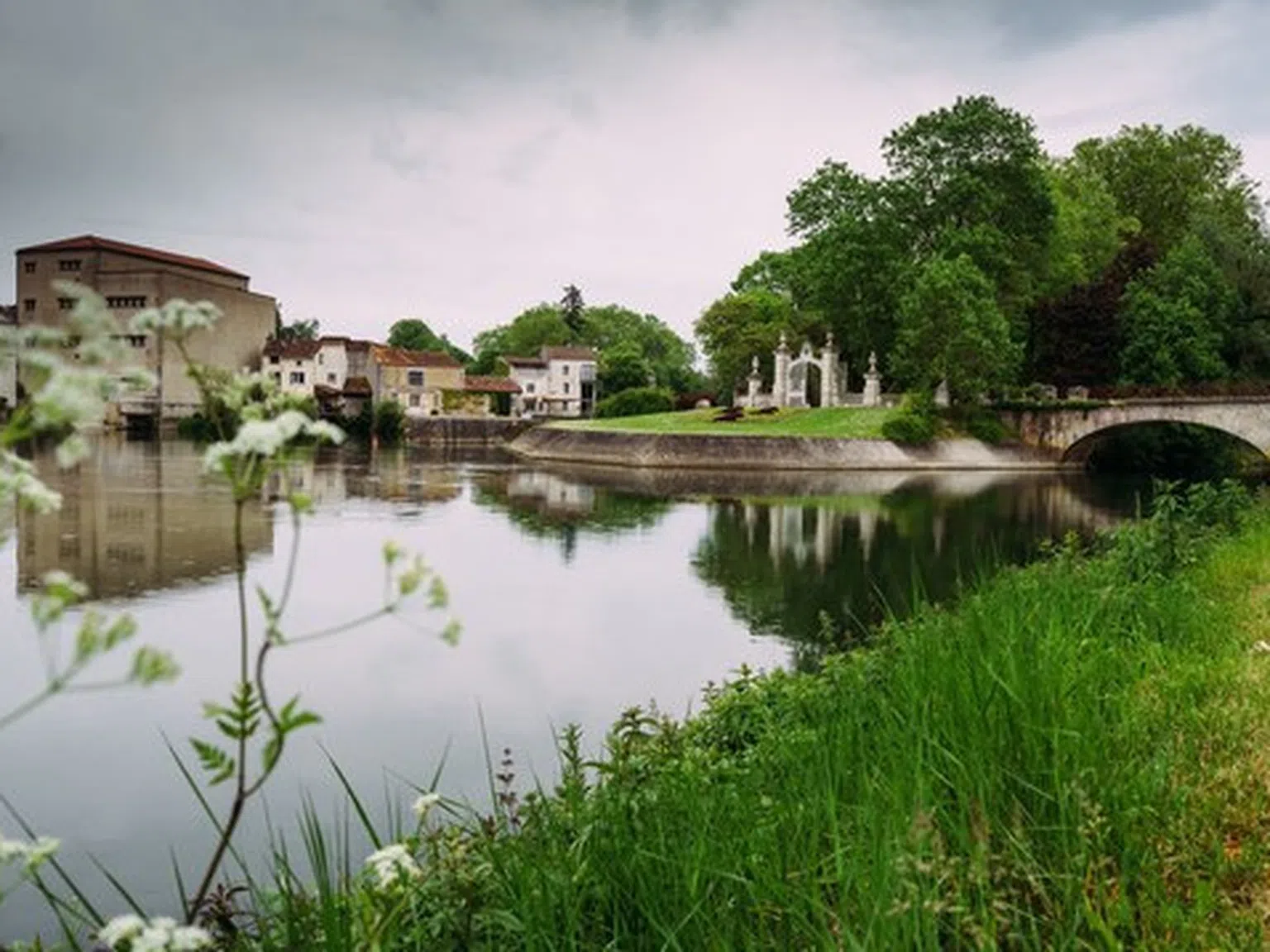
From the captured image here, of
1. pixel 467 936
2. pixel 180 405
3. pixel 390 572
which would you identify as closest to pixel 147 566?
pixel 467 936

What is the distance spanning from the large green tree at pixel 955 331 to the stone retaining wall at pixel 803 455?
3.25 m

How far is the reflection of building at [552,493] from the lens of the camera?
31781 millimetres

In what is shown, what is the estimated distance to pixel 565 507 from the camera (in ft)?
104

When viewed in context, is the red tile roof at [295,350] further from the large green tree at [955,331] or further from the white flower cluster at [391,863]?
the white flower cluster at [391,863]

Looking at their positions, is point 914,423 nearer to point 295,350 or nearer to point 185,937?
point 185,937

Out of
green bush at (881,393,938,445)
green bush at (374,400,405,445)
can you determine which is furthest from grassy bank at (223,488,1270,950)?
green bush at (374,400,405,445)

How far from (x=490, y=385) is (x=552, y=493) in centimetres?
5563

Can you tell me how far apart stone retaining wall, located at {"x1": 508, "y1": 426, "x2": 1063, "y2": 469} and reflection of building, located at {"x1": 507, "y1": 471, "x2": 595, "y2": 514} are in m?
6.89

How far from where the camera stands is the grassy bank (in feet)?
9.73

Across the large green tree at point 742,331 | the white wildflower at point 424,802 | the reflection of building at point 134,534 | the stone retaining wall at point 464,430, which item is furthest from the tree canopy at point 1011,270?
the white wildflower at point 424,802

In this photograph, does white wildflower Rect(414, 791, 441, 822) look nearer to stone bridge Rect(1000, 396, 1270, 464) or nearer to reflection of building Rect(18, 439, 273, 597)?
reflection of building Rect(18, 439, 273, 597)

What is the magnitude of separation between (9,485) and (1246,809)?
417cm

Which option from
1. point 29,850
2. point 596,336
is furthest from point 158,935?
point 596,336

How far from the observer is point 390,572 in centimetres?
168
